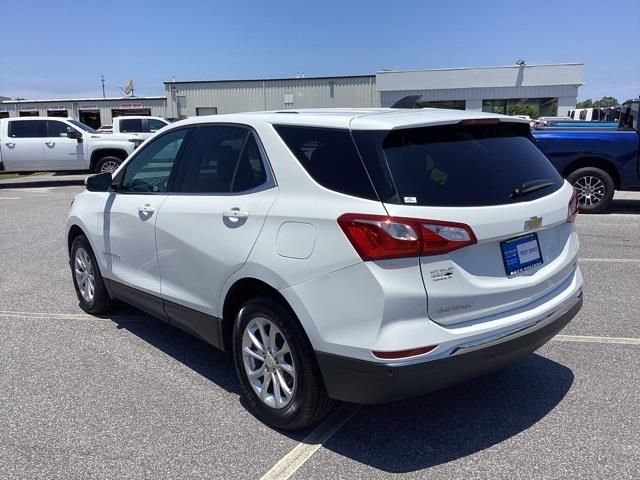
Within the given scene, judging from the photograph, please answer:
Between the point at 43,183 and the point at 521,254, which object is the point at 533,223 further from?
the point at 43,183

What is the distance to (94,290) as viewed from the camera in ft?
17.6

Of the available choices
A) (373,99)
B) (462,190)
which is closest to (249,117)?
(462,190)

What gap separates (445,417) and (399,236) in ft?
4.48

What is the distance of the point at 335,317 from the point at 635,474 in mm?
1651

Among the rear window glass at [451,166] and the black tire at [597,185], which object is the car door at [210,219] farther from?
the black tire at [597,185]

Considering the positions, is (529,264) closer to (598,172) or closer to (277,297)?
(277,297)

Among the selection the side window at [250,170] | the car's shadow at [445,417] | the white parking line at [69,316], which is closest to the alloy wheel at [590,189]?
the car's shadow at [445,417]

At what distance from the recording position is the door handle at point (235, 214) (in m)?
3.42

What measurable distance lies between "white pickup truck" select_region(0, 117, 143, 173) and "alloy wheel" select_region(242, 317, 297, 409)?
48.8 ft

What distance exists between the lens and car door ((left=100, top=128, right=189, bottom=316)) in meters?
4.29

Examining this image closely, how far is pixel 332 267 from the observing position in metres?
2.90

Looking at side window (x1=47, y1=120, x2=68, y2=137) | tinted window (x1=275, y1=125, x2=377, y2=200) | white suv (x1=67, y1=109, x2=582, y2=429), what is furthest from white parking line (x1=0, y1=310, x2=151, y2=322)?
side window (x1=47, y1=120, x2=68, y2=137)

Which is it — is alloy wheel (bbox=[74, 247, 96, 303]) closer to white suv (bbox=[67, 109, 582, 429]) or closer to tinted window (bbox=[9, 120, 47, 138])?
white suv (bbox=[67, 109, 582, 429])

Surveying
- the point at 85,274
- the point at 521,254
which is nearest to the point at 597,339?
the point at 521,254
